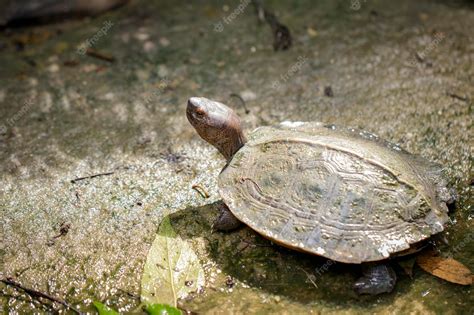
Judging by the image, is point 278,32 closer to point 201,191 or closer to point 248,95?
point 248,95

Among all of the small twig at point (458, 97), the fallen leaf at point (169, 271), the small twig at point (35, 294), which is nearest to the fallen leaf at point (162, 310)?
the fallen leaf at point (169, 271)

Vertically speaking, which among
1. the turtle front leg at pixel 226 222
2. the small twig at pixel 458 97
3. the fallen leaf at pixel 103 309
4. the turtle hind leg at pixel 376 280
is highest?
the small twig at pixel 458 97

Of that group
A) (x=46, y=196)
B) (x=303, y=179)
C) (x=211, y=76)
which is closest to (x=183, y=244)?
(x=303, y=179)

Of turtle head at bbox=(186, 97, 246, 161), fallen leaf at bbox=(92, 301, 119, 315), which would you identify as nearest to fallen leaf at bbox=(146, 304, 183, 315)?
fallen leaf at bbox=(92, 301, 119, 315)

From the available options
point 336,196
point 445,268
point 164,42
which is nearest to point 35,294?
point 336,196

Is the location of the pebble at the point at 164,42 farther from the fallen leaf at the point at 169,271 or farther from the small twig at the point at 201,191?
the fallen leaf at the point at 169,271

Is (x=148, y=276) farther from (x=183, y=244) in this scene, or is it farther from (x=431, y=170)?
(x=431, y=170)
